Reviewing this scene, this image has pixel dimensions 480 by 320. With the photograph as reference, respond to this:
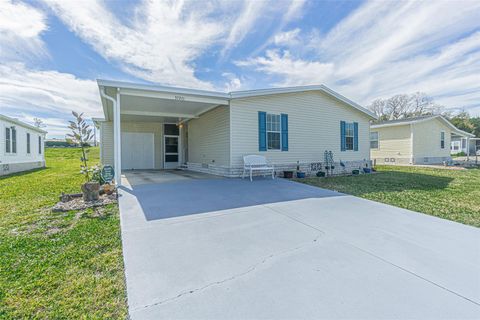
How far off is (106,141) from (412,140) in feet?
62.8

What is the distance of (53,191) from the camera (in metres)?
6.52

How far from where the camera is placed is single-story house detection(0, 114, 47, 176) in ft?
35.1

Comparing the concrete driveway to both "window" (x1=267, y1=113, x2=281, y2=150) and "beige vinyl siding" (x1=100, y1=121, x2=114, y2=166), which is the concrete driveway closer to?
"window" (x1=267, y1=113, x2=281, y2=150)

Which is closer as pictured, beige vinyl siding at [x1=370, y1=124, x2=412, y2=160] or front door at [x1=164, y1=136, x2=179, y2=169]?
front door at [x1=164, y1=136, x2=179, y2=169]

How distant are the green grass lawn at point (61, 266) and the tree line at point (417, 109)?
123 feet

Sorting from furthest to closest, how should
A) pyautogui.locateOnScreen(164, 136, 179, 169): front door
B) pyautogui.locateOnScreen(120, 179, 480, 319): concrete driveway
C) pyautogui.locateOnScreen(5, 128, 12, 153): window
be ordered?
pyautogui.locateOnScreen(164, 136, 179, 169): front door < pyautogui.locateOnScreen(5, 128, 12, 153): window < pyautogui.locateOnScreen(120, 179, 480, 319): concrete driveway

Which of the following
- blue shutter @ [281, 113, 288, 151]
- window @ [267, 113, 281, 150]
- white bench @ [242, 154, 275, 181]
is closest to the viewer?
white bench @ [242, 154, 275, 181]

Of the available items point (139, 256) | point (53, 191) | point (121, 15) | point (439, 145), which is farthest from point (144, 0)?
point (439, 145)

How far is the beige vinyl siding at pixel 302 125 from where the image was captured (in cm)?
844

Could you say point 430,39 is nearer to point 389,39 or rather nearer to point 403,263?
point 389,39

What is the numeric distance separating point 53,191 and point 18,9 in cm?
481

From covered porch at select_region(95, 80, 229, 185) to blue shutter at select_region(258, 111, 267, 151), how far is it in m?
1.52

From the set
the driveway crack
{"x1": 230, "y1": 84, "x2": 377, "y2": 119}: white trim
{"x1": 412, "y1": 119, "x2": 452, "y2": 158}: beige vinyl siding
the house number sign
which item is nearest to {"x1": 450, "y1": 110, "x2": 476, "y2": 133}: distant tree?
{"x1": 412, "y1": 119, "x2": 452, "y2": 158}: beige vinyl siding

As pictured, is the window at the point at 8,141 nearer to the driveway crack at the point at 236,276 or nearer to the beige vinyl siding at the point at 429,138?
the driveway crack at the point at 236,276
